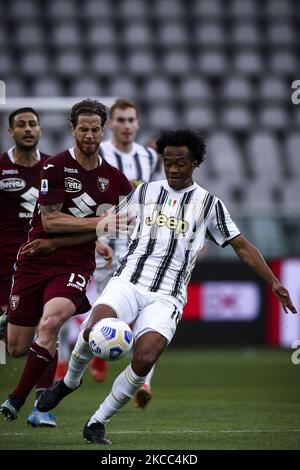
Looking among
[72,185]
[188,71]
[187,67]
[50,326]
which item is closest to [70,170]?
[72,185]

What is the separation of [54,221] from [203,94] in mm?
13247

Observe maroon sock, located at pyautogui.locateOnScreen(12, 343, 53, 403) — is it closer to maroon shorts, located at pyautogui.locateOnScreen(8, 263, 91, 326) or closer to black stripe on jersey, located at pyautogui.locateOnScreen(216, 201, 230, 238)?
maroon shorts, located at pyautogui.locateOnScreen(8, 263, 91, 326)

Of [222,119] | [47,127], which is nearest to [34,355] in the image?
[47,127]

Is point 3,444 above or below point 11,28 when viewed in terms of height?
below

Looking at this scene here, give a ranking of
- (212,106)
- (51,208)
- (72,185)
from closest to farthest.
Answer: (51,208) → (72,185) → (212,106)

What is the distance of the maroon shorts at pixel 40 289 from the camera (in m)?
6.66

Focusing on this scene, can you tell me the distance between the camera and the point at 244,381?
10.8 metres

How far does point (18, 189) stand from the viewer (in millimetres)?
7887

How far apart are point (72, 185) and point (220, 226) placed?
1.10 meters

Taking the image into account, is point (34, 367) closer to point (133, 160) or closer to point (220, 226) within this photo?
point (220, 226)

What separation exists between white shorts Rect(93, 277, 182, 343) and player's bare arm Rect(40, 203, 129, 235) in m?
0.39

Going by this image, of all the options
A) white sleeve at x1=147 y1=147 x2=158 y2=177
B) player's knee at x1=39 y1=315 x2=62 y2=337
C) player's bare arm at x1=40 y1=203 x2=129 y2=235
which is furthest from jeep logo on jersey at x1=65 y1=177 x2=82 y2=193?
white sleeve at x1=147 y1=147 x2=158 y2=177

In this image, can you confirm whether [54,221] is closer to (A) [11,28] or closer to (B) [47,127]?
(B) [47,127]

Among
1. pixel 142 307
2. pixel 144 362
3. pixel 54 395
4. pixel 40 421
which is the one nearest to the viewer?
pixel 144 362
